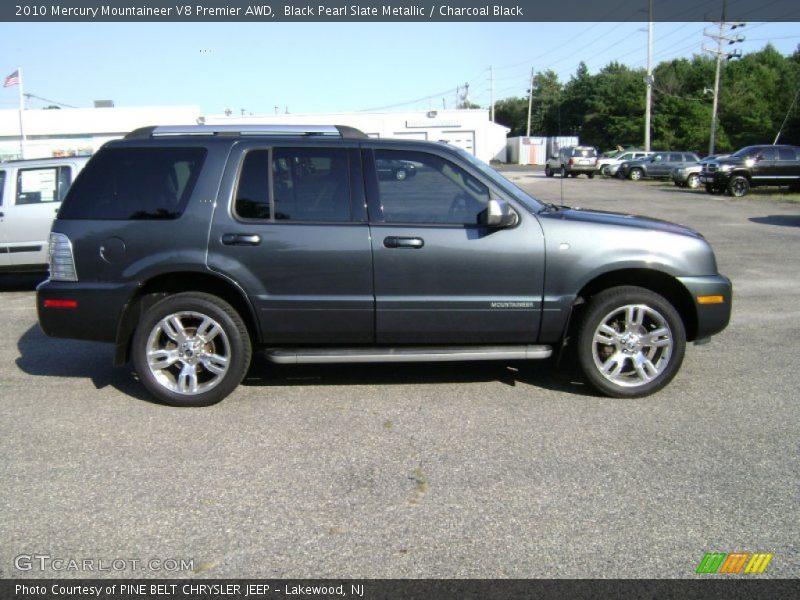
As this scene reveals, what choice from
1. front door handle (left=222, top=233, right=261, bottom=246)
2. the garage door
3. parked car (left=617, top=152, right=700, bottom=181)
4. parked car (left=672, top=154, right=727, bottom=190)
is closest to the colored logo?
front door handle (left=222, top=233, right=261, bottom=246)

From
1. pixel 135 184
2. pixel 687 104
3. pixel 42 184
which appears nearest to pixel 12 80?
pixel 42 184

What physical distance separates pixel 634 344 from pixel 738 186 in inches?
997

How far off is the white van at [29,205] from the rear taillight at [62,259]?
17.4 feet

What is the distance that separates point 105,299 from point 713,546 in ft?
13.5

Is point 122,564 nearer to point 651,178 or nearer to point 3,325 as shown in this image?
point 3,325

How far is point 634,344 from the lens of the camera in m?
5.35

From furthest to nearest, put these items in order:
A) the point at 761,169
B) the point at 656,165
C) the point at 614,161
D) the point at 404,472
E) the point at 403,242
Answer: the point at 614,161, the point at 656,165, the point at 761,169, the point at 403,242, the point at 404,472

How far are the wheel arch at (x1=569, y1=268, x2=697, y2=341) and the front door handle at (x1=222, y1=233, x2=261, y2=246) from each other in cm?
234

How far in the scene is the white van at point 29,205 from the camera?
10.1 meters

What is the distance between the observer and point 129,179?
5336 mm

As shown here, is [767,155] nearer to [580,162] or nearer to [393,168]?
[580,162]

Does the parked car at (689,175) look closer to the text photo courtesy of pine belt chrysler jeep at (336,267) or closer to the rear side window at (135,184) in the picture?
the text photo courtesy of pine belt chrysler jeep at (336,267)

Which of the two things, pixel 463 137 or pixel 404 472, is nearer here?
pixel 404 472

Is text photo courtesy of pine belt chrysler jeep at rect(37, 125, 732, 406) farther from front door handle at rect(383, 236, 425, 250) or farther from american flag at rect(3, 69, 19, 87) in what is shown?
american flag at rect(3, 69, 19, 87)
